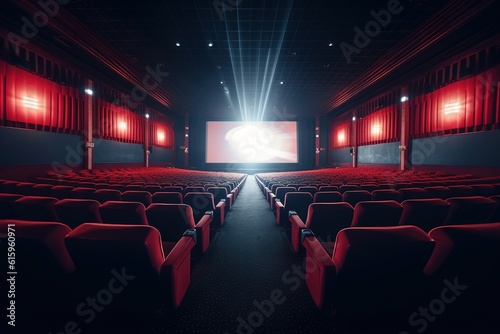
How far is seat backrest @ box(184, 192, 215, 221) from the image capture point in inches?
135

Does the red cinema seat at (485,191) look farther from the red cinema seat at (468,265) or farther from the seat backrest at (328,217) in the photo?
the red cinema seat at (468,265)

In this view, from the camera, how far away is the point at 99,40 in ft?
24.0

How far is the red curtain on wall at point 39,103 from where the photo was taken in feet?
21.4

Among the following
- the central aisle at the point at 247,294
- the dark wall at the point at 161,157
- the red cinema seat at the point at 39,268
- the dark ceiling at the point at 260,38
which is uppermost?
the dark ceiling at the point at 260,38

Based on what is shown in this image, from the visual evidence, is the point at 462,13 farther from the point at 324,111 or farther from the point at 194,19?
the point at 324,111

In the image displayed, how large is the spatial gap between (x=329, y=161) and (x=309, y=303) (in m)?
17.9

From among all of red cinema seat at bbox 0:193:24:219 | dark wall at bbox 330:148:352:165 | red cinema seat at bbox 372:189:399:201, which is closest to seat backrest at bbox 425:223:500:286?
red cinema seat at bbox 372:189:399:201

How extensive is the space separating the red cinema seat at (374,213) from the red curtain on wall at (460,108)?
733cm

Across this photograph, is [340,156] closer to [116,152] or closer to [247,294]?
[116,152]

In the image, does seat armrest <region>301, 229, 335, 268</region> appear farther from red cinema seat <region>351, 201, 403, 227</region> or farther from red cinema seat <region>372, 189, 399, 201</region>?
red cinema seat <region>372, 189, 399, 201</region>

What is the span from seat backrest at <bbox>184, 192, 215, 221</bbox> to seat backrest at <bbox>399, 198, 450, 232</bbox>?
245 cm

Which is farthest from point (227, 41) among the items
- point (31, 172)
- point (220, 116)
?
point (220, 116)

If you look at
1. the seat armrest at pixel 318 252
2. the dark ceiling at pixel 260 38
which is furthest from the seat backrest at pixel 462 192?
the dark ceiling at pixel 260 38

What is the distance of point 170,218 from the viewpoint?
2221 mm
